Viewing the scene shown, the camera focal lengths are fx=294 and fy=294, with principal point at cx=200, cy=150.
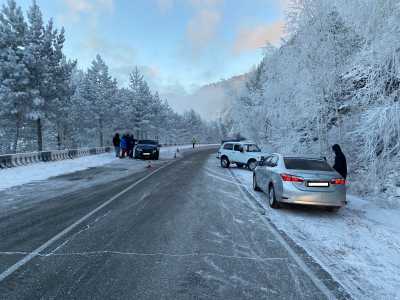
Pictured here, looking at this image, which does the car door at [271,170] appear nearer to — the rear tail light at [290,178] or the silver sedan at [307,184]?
the silver sedan at [307,184]

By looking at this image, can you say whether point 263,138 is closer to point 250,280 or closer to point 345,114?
point 345,114

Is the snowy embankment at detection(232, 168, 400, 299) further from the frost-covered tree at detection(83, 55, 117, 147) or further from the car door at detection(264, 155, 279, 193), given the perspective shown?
the frost-covered tree at detection(83, 55, 117, 147)

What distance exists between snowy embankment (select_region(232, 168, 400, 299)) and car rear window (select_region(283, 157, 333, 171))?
4.11ft

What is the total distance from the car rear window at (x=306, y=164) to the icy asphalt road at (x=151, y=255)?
1.73 meters

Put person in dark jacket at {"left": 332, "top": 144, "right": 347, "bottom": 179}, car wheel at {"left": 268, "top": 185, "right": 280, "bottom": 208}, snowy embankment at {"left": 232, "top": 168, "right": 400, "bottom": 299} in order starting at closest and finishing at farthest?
snowy embankment at {"left": 232, "top": 168, "right": 400, "bottom": 299}, car wheel at {"left": 268, "top": 185, "right": 280, "bottom": 208}, person in dark jacket at {"left": 332, "top": 144, "right": 347, "bottom": 179}

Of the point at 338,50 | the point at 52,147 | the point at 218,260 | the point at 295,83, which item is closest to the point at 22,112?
the point at 295,83

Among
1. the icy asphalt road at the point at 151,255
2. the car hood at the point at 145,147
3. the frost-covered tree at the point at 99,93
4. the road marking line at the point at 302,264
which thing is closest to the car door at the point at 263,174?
the icy asphalt road at the point at 151,255

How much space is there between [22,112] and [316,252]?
103ft

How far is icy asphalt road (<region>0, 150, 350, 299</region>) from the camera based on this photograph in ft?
12.4

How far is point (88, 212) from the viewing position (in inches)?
302

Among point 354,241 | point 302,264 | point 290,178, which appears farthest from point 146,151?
point 302,264

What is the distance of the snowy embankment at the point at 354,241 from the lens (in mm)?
4090

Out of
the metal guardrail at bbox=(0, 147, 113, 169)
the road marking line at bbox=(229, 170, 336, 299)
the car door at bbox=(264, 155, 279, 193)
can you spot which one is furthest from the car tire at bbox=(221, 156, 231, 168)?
the road marking line at bbox=(229, 170, 336, 299)

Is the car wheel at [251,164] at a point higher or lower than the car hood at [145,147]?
lower
